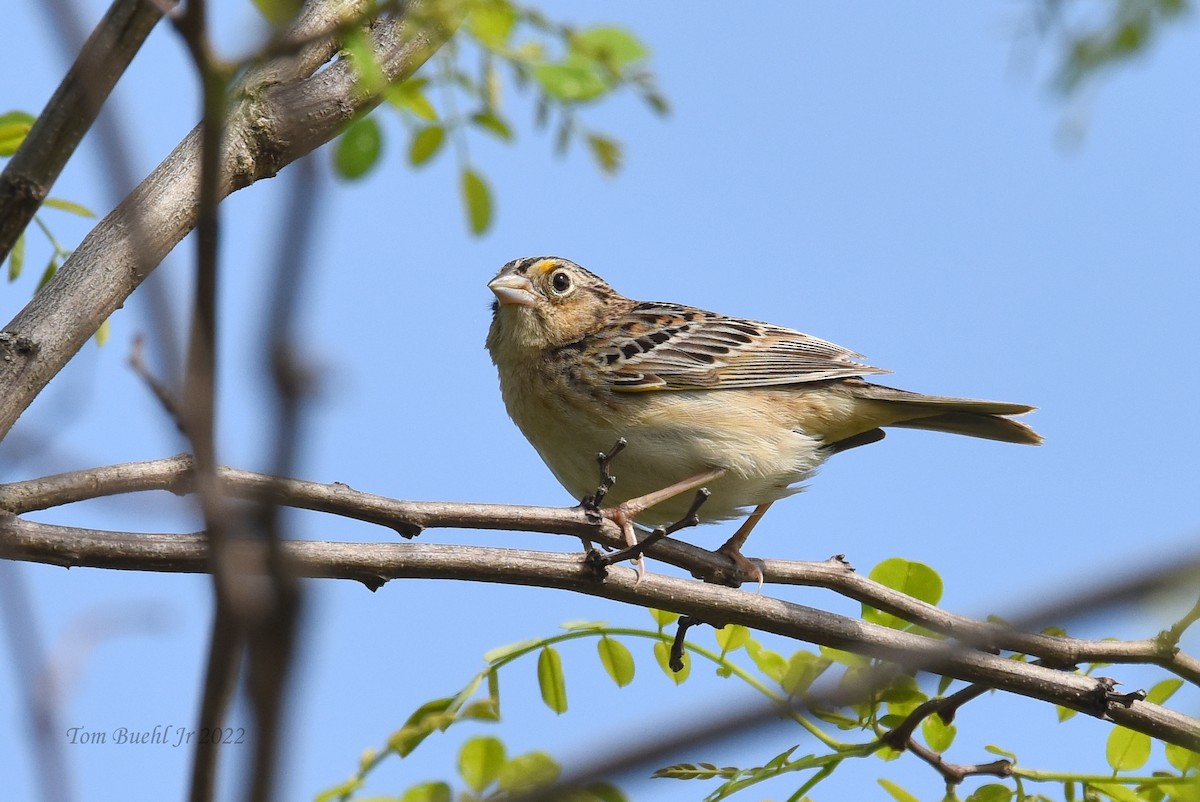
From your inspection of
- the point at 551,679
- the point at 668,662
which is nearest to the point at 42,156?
the point at 551,679

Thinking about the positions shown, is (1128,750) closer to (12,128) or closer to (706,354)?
(706,354)

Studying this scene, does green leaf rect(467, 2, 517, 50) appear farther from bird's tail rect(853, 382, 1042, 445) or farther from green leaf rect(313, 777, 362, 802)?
bird's tail rect(853, 382, 1042, 445)

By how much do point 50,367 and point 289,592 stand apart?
8.89 feet

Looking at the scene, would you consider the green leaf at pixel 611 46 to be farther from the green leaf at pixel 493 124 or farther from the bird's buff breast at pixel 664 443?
the bird's buff breast at pixel 664 443

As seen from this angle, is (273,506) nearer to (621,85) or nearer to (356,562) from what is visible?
(356,562)

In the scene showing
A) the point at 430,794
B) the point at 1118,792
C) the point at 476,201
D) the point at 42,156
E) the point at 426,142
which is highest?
the point at 426,142

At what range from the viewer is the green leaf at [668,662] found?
4.30 m

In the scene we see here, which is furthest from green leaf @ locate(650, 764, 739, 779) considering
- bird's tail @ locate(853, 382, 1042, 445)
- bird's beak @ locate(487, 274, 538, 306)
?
bird's beak @ locate(487, 274, 538, 306)

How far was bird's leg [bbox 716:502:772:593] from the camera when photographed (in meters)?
4.77

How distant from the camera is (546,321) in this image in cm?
655

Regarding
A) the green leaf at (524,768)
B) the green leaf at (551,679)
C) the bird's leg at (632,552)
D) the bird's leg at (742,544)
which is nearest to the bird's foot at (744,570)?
the bird's leg at (742,544)

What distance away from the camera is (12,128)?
4156mm

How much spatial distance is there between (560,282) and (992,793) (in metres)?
3.83

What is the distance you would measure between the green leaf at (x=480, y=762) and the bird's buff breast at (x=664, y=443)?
2.38 metres
